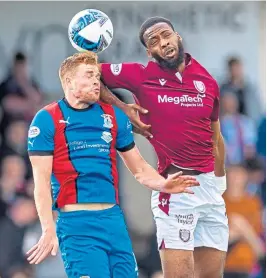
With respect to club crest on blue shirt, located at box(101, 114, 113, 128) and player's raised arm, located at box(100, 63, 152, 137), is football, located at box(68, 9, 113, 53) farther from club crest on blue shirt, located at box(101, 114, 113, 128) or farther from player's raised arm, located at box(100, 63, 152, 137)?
club crest on blue shirt, located at box(101, 114, 113, 128)

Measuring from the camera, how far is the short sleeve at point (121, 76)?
10.0 metres

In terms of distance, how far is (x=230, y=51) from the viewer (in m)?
16.6

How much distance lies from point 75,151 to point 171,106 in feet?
3.94

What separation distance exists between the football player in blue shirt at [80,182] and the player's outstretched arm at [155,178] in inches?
10.9

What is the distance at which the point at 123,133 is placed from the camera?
9.38 metres

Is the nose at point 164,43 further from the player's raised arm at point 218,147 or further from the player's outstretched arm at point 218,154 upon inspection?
the player's outstretched arm at point 218,154

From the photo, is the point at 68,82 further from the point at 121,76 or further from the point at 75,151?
the point at 121,76

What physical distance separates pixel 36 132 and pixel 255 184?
7.53m

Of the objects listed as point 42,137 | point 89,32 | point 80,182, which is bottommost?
point 80,182

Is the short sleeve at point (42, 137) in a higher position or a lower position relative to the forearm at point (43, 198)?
higher

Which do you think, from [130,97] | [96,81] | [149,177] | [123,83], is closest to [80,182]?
[149,177]

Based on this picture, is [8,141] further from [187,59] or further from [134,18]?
[187,59]

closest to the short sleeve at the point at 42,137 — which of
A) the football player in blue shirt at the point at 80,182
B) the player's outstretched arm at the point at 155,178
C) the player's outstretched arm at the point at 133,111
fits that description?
the football player in blue shirt at the point at 80,182

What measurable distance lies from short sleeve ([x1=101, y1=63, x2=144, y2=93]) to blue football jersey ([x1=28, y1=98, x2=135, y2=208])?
→ 0.84m
